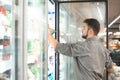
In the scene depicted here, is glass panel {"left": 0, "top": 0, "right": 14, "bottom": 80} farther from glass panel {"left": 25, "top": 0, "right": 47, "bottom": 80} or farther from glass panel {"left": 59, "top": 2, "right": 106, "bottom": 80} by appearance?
glass panel {"left": 59, "top": 2, "right": 106, "bottom": 80}

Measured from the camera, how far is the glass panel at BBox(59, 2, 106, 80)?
4086 mm

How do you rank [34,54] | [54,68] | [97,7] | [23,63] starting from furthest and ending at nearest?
[97,7], [54,68], [34,54], [23,63]

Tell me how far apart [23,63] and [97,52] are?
3.90 feet

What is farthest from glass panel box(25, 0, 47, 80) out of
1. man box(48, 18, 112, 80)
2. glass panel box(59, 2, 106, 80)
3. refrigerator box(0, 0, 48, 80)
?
glass panel box(59, 2, 106, 80)

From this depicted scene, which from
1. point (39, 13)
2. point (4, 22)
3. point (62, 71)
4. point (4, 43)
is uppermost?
point (39, 13)

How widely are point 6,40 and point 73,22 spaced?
8.36 feet

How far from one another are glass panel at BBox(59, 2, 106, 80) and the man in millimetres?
1274

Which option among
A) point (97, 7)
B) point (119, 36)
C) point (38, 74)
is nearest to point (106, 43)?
point (97, 7)

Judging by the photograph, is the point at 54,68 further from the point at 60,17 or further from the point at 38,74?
the point at 38,74

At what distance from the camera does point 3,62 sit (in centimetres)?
172

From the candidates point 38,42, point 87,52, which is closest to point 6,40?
point 38,42

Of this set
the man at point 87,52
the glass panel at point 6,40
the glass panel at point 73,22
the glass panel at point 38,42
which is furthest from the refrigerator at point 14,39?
the glass panel at point 73,22

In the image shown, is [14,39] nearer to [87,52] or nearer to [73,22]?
[87,52]

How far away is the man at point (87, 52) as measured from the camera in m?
2.64
